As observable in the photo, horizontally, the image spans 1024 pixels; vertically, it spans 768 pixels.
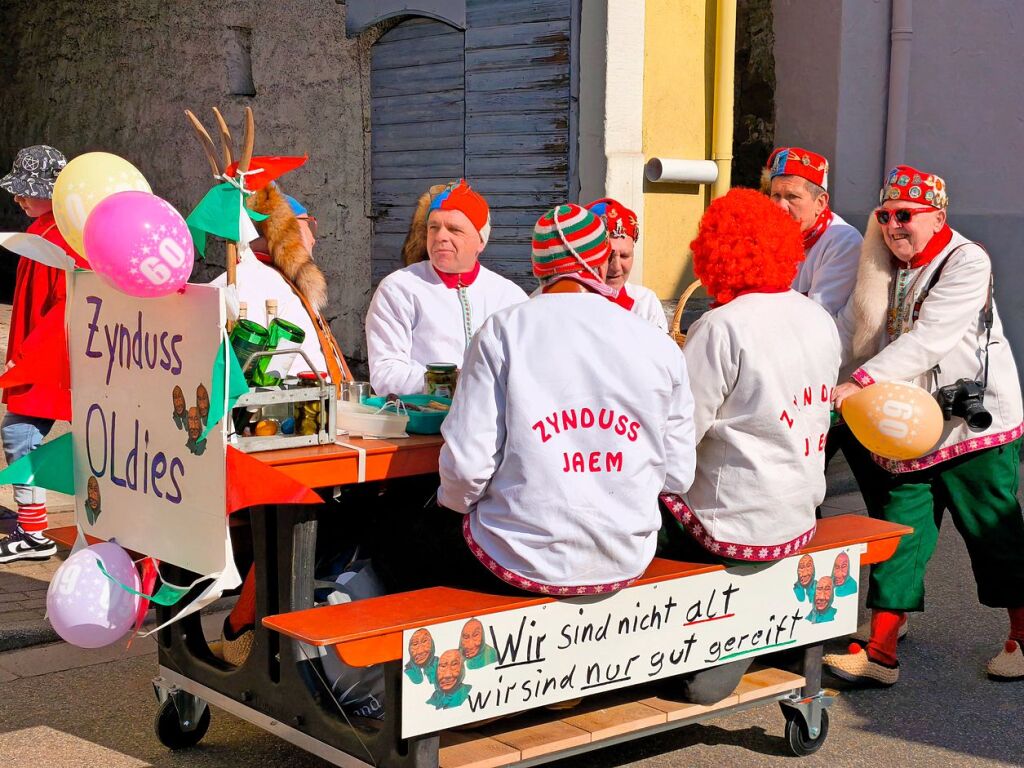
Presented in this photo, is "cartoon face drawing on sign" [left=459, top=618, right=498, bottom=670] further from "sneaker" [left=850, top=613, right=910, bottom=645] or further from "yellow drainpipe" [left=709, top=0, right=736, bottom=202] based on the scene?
"yellow drainpipe" [left=709, top=0, right=736, bottom=202]

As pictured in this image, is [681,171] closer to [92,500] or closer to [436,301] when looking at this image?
[436,301]

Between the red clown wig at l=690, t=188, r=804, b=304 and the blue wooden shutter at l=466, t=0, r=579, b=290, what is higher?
the blue wooden shutter at l=466, t=0, r=579, b=290

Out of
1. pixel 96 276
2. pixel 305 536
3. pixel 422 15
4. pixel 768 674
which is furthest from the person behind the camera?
pixel 422 15

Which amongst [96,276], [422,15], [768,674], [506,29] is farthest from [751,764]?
[422,15]

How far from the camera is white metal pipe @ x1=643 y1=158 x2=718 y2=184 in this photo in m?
7.75

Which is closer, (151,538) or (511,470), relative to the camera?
(511,470)

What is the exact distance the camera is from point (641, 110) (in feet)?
A: 25.4

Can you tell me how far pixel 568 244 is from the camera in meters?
3.43

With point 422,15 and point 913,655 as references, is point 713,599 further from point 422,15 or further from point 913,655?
point 422,15

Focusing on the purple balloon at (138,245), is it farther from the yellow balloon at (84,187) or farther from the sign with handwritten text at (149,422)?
the yellow balloon at (84,187)

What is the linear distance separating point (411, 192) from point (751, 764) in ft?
19.5

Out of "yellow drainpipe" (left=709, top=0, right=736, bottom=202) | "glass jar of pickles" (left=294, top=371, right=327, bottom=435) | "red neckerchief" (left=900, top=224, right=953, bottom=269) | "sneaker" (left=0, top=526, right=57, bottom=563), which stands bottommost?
"sneaker" (left=0, top=526, right=57, bottom=563)

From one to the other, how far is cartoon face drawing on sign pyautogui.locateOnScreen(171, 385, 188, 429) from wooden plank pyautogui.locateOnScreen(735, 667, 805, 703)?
178cm

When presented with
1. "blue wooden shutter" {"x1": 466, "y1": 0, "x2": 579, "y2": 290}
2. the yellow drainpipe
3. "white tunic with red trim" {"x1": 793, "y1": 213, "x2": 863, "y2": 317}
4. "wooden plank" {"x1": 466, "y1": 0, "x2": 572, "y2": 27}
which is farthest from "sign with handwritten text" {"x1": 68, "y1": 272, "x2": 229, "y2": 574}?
the yellow drainpipe
